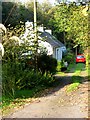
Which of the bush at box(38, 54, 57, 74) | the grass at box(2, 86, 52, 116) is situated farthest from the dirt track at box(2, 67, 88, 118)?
the bush at box(38, 54, 57, 74)

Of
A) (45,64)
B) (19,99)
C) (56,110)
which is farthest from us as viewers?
(45,64)

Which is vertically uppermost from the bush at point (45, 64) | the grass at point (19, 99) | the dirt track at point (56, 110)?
the bush at point (45, 64)

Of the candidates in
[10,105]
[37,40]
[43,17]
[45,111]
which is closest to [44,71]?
[37,40]

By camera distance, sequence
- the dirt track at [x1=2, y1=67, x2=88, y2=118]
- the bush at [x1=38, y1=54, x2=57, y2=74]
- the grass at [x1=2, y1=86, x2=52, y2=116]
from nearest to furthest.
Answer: the dirt track at [x1=2, y1=67, x2=88, y2=118] < the grass at [x1=2, y1=86, x2=52, y2=116] < the bush at [x1=38, y1=54, x2=57, y2=74]

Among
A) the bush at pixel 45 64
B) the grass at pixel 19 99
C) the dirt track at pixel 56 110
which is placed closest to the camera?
the dirt track at pixel 56 110

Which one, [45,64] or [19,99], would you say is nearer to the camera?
[19,99]

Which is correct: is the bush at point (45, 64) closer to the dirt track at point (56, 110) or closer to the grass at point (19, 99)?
the grass at point (19, 99)

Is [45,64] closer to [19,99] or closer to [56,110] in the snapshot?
[19,99]

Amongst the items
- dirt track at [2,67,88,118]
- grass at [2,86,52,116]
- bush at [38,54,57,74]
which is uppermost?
bush at [38,54,57,74]

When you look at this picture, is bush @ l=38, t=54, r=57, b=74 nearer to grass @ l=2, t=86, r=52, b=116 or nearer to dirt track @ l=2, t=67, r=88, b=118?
grass @ l=2, t=86, r=52, b=116

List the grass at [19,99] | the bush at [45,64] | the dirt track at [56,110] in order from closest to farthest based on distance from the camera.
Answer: the dirt track at [56,110] < the grass at [19,99] < the bush at [45,64]

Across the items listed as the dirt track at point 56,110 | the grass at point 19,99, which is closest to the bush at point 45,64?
the grass at point 19,99

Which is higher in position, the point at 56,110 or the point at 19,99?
the point at 56,110

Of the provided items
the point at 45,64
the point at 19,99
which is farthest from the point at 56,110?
the point at 45,64
